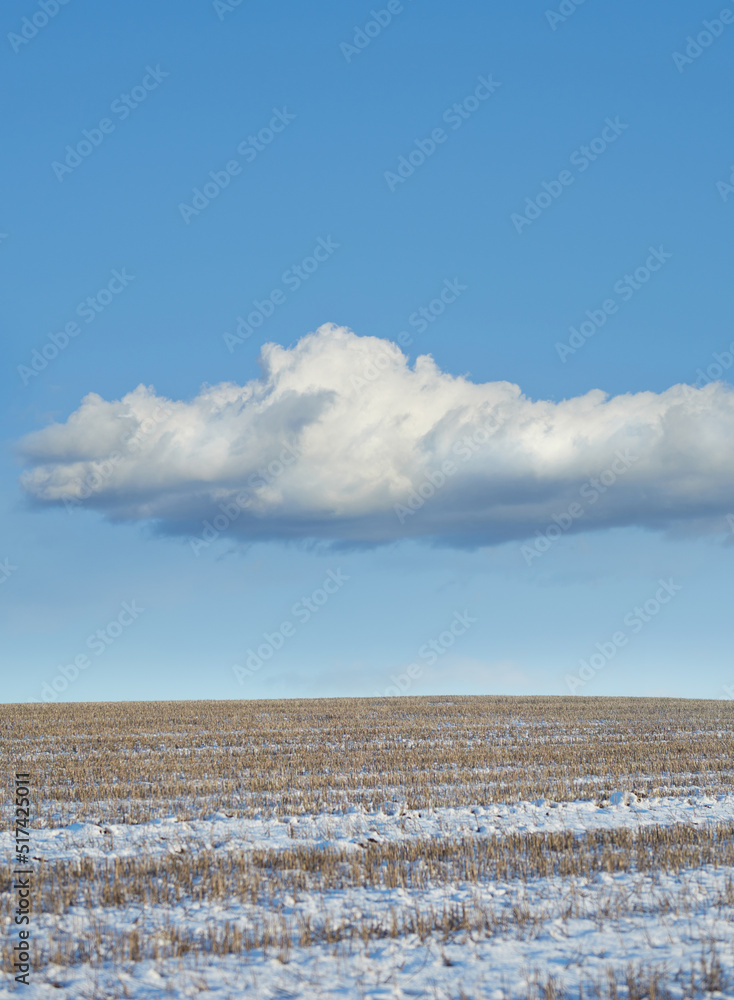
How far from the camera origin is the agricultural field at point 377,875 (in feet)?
21.7

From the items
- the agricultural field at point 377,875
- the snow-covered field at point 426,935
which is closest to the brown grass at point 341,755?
the agricultural field at point 377,875

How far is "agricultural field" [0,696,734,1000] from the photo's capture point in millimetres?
6602

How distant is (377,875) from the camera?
9234mm

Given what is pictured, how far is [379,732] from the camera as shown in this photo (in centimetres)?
2652

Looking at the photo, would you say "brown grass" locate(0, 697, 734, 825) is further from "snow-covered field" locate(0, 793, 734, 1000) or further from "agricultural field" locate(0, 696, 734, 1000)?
"snow-covered field" locate(0, 793, 734, 1000)

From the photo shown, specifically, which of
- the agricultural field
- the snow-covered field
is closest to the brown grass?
the agricultural field

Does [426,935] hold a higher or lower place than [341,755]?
higher

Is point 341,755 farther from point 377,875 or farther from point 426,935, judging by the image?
point 426,935

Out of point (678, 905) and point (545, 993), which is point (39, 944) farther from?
point (678, 905)

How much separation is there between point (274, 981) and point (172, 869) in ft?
11.2

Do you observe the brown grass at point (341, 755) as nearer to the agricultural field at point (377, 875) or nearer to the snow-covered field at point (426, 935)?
the agricultural field at point (377, 875)

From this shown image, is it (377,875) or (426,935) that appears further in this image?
(377,875)

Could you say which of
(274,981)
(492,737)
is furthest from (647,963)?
(492,737)

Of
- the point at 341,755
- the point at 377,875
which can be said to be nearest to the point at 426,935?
the point at 377,875
